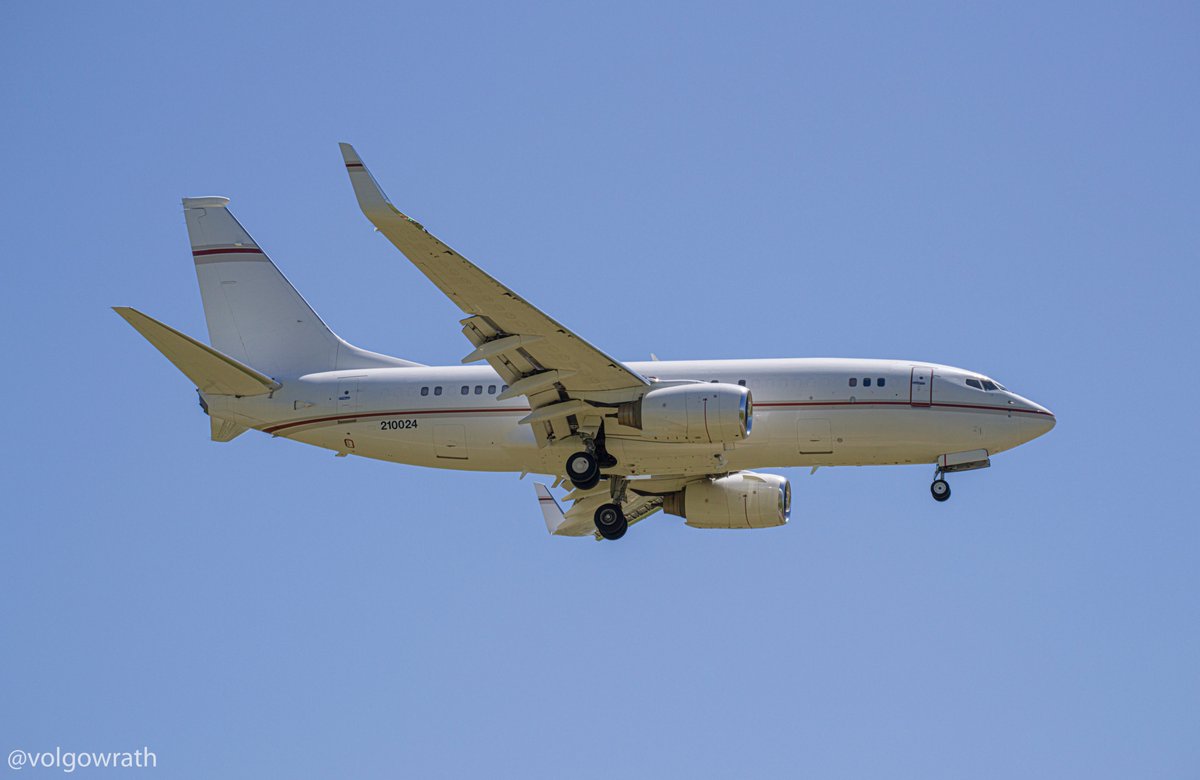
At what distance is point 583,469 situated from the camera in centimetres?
3888

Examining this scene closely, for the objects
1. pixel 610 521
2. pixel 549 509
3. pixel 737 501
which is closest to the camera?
pixel 610 521

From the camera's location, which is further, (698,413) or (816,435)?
(816,435)

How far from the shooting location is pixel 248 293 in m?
44.2

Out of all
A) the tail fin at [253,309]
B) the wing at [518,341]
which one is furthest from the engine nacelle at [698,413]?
the tail fin at [253,309]

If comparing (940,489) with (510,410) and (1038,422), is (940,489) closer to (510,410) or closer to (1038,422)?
(1038,422)

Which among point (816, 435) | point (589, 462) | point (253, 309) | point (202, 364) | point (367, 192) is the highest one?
point (367, 192)

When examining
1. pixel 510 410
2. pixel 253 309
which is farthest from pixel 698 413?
pixel 253 309

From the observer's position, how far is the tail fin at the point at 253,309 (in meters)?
42.5

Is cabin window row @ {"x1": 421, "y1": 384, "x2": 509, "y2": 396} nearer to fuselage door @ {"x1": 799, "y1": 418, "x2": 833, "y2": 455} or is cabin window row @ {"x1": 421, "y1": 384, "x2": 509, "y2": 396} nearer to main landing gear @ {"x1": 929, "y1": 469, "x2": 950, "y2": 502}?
fuselage door @ {"x1": 799, "y1": 418, "x2": 833, "y2": 455}

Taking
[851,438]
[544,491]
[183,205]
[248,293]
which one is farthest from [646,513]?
[183,205]

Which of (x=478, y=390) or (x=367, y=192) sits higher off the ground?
(x=367, y=192)

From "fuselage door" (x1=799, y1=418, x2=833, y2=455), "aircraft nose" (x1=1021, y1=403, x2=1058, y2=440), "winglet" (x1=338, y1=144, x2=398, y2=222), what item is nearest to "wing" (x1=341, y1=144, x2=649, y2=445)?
"winglet" (x1=338, y1=144, x2=398, y2=222)

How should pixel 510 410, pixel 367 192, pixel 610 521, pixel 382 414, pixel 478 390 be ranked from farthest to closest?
pixel 610 521, pixel 382 414, pixel 478 390, pixel 510 410, pixel 367 192

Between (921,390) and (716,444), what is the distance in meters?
5.37
